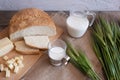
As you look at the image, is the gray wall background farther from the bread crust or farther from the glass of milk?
the glass of milk

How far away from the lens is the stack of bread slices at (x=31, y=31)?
107cm

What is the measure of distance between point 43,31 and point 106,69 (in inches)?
13.5

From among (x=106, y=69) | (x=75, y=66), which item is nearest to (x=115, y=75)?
(x=106, y=69)

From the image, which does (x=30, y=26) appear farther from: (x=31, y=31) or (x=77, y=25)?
(x=77, y=25)

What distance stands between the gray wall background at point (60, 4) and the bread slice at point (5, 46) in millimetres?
342

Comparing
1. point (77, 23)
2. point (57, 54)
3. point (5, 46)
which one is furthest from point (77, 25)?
point (5, 46)

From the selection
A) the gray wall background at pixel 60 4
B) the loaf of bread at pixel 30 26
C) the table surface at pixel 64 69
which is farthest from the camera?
the gray wall background at pixel 60 4

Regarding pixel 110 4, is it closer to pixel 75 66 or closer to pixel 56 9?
pixel 56 9

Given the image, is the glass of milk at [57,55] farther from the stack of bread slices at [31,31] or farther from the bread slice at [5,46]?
the bread slice at [5,46]

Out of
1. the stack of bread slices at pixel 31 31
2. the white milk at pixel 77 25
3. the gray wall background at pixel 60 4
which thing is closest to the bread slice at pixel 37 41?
the stack of bread slices at pixel 31 31

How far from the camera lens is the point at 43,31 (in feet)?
3.67

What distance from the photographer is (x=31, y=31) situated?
43.5 inches

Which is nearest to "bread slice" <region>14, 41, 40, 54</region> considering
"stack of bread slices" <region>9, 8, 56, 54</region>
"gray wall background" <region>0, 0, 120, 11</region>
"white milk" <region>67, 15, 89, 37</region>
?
"stack of bread slices" <region>9, 8, 56, 54</region>

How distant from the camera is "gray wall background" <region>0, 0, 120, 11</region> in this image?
1345 mm
